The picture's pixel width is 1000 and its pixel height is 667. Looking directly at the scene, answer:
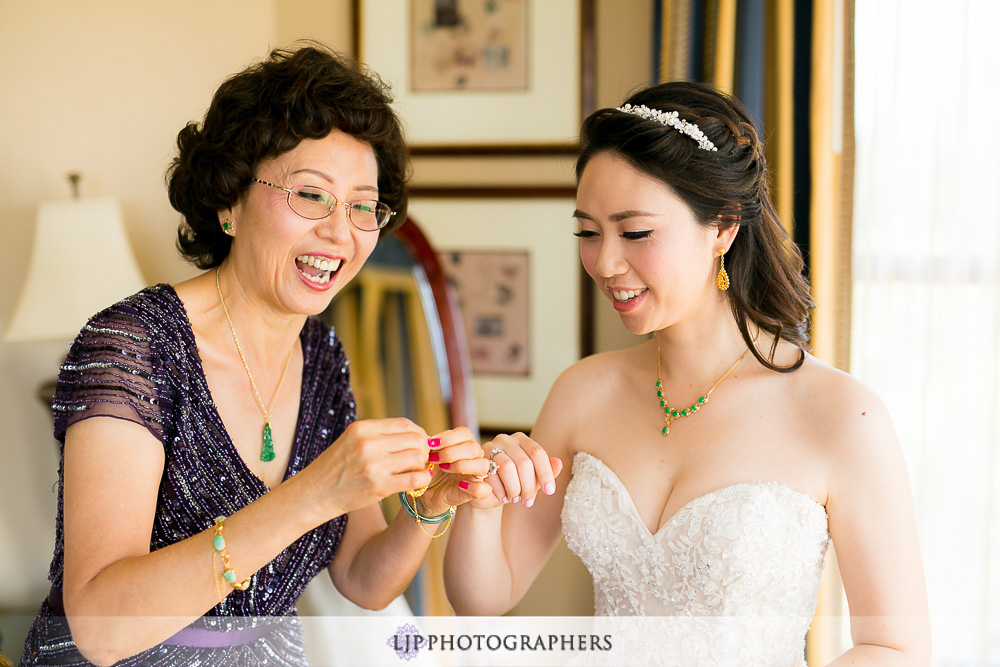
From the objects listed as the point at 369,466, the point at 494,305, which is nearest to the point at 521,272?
the point at 494,305

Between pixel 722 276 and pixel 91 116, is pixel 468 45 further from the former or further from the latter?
pixel 722 276

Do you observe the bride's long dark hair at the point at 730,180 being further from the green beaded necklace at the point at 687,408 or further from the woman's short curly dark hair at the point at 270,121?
the woman's short curly dark hair at the point at 270,121

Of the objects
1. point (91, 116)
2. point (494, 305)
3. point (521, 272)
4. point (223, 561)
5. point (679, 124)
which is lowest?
point (223, 561)

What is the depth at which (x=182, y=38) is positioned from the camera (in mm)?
2559

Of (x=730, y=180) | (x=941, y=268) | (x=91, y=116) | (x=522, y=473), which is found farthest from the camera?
(x=91, y=116)

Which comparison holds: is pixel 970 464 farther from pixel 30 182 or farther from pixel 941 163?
pixel 30 182

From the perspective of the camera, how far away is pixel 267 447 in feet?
4.71

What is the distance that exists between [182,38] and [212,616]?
6.36ft

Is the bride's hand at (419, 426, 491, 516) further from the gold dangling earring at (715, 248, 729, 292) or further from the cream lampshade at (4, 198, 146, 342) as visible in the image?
the cream lampshade at (4, 198, 146, 342)

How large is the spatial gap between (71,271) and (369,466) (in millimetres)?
1305

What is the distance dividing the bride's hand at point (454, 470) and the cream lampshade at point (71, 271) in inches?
43.0

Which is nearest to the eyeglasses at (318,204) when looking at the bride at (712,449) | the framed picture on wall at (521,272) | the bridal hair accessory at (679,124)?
the bride at (712,449)

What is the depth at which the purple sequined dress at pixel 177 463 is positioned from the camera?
1.23 meters

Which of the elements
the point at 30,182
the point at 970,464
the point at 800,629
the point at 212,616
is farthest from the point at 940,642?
the point at 30,182
